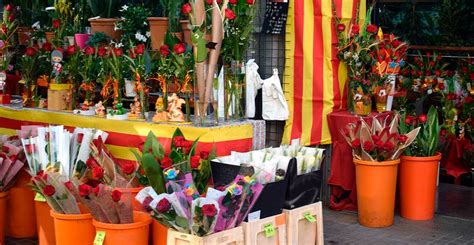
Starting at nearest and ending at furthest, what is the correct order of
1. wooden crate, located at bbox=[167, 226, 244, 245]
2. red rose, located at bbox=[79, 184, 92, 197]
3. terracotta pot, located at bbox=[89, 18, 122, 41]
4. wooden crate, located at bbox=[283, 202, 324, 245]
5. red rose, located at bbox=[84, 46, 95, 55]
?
wooden crate, located at bbox=[167, 226, 244, 245]
red rose, located at bbox=[79, 184, 92, 197]
wooden crate, located at bbox=[283, 202, 324, 245]
red rose, located at bbox=[84, 46, 95, 55]
terracotta pot, located at bbox=[89, 18, 122, 41]

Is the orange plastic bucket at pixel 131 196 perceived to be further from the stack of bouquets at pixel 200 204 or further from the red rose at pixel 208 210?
the red rose at pixel 208 210

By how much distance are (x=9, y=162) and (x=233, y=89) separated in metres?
1.86

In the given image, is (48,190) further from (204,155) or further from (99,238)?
(204,155)

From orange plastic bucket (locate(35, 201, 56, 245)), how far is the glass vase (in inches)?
63.0

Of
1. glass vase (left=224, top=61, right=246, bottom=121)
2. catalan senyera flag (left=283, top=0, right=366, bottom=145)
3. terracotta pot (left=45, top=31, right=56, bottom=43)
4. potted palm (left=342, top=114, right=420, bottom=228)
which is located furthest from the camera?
terracotta pot (left=45, top=31, right=56, bottom=43)

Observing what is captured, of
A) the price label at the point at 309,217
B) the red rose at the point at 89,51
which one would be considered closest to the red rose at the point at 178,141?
the price label at the point at 309,217

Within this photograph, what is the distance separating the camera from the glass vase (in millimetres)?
6012

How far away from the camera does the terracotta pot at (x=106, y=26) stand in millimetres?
7352

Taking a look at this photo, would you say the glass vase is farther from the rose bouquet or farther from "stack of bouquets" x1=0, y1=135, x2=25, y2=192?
"stack of bouquets" x1=0, y1=135, x2=25, y2=192

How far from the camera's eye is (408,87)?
8.42m

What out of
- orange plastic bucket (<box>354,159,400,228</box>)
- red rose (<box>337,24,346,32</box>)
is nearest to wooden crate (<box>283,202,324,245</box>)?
orange plastic bucket (<box>354,159,400,228</box>)

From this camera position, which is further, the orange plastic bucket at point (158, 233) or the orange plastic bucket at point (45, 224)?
the orange plastic bucket at point (45, 224)

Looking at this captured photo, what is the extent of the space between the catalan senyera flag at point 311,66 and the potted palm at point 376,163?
18.1 inches

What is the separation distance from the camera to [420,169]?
6.67 meters
